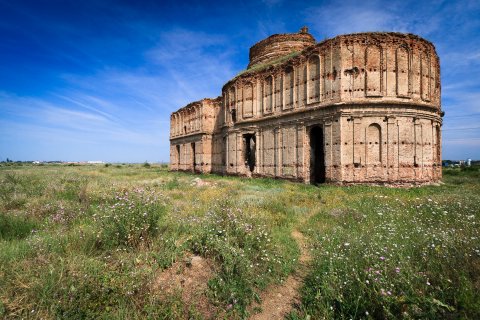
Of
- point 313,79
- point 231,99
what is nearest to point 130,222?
point 313,79

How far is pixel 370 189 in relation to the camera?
14742mm

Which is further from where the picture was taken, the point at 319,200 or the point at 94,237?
the point at 319,200

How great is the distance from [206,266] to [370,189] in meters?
13.3

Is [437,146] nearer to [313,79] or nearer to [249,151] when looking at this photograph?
[313,79]

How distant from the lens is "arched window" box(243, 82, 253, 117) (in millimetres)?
23547

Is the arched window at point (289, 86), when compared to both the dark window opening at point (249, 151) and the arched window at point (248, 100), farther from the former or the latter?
the dark window opening at point (249, 151)

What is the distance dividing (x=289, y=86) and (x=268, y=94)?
2.49 m

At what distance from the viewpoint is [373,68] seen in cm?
1633

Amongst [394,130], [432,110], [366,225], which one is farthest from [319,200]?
[432,110]

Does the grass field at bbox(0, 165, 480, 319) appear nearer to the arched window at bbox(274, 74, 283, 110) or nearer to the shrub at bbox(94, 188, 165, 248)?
the shrub at bbox(94, 188, 165, 248)

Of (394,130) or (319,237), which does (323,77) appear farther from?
(319,237)

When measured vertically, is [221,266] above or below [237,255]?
below

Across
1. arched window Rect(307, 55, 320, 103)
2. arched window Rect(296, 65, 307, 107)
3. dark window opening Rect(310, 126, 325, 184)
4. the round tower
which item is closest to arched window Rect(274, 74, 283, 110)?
arched window Rect(296, 65, 307, 107)

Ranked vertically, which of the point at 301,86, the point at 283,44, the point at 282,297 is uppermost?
the point at 283,44
